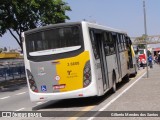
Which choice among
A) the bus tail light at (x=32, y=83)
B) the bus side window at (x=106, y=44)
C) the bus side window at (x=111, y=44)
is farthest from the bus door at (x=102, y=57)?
the bus tail light at (x=32, y=83)

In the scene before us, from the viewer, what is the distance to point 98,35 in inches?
653

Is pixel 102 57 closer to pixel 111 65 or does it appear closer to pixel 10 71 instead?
pixel 111 65

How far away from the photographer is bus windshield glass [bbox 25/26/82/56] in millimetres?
14789

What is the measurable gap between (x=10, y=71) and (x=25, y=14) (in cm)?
922

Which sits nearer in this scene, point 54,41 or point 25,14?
point 54,41

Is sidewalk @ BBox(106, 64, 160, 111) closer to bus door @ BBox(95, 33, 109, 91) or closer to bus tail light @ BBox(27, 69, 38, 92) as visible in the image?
bus door @ BBox(95, 33, 109, 91)

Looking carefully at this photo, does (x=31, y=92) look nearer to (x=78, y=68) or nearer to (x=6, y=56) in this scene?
(x=78, y=68)

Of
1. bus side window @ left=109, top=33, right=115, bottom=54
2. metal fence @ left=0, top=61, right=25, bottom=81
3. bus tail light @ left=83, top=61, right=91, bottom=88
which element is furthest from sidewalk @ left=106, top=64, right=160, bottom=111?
metal fence @ left=0, top=61, right=25, bottom=81

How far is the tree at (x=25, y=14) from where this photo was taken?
1376 inches

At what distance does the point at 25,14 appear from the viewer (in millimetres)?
36656

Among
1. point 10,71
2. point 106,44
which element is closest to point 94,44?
point 106,44

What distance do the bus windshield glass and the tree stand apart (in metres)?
19.0

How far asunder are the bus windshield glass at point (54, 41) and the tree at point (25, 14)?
62.4ft

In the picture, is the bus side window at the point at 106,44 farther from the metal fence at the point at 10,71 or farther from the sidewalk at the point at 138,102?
→ the metal fence at the point at 10,71
